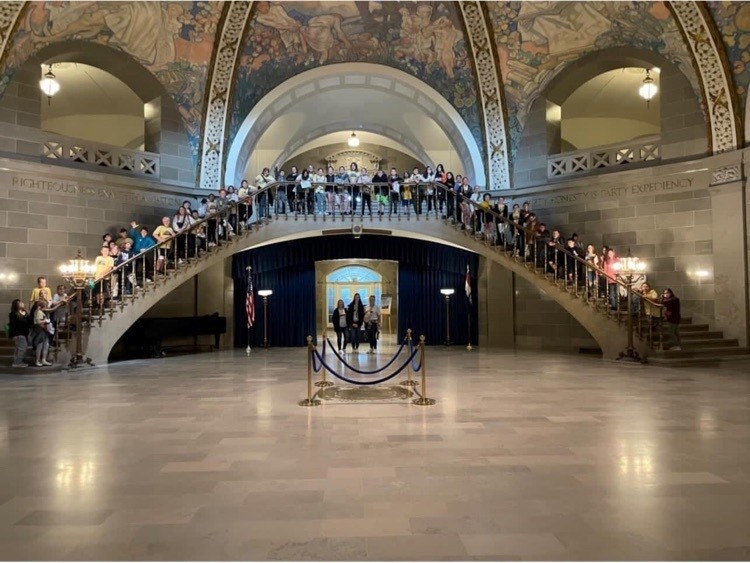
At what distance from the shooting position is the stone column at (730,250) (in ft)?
40.9

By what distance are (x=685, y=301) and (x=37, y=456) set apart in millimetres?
13504

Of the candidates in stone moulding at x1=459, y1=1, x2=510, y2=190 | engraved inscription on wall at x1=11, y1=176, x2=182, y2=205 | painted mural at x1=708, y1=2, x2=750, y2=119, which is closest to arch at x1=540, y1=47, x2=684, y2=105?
stone moulding at x1=459, y1=1, x2=510, y2=190

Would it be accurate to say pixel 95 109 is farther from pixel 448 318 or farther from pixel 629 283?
pixel 629 283

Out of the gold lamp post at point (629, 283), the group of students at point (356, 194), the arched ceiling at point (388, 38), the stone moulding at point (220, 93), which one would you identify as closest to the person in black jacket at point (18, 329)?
the arched ceiling at point (388, 38)

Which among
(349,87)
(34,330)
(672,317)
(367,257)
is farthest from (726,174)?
(34,330)

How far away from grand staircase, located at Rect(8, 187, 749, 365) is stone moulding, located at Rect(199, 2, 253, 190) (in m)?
2.71

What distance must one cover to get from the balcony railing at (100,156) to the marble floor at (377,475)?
7483 millimetres

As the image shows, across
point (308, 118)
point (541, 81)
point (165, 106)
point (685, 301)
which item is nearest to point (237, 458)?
point (685, 301)

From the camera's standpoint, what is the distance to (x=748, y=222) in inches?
492

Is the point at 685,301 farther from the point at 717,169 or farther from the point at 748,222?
the point at 717,169

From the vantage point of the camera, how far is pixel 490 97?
16.2 meters

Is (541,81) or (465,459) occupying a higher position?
(541,81)

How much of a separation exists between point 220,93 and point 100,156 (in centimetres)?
367

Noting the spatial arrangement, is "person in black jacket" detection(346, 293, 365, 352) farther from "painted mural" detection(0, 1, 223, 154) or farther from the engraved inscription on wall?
"painted mural" detection(0, 1, 223, 154)
